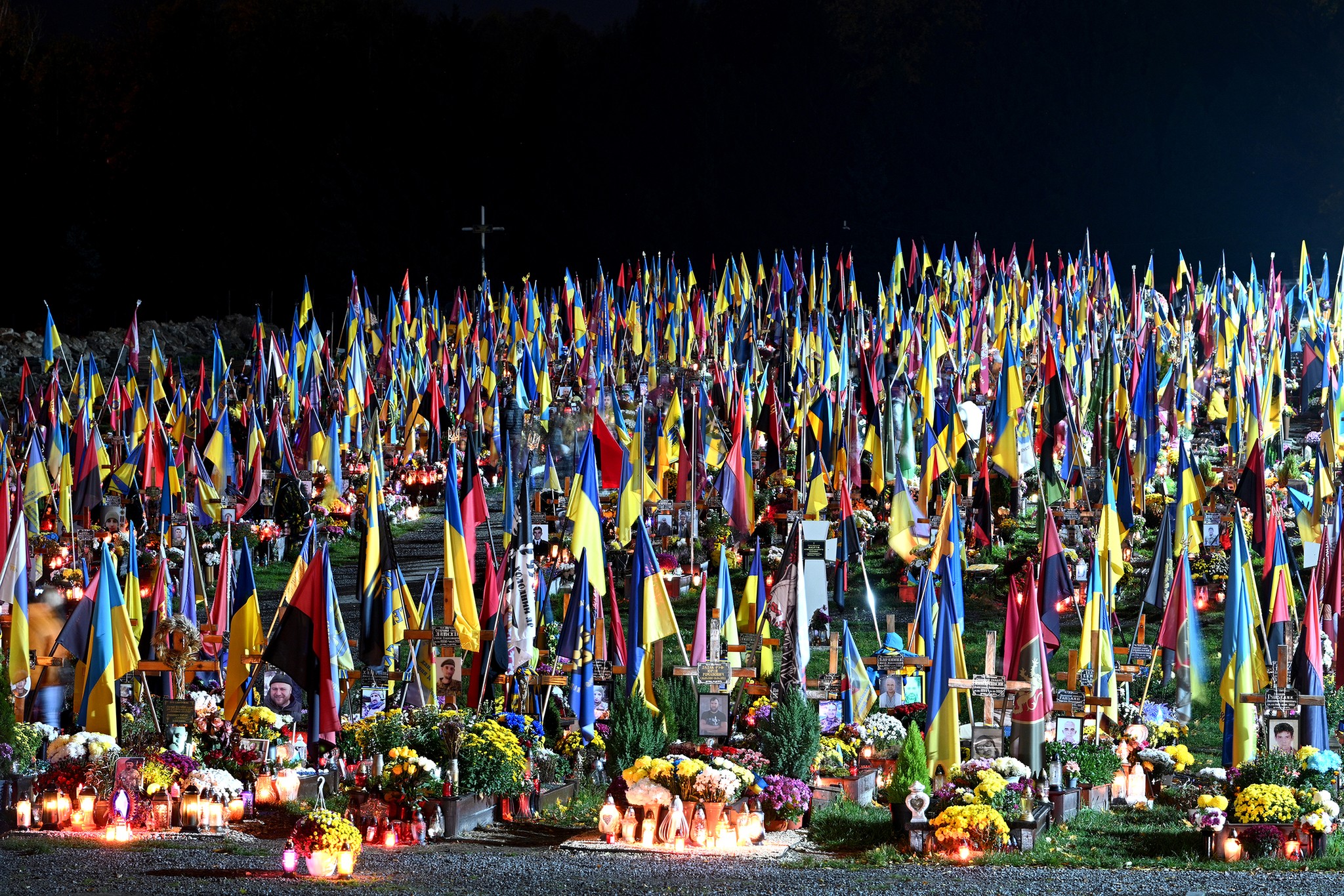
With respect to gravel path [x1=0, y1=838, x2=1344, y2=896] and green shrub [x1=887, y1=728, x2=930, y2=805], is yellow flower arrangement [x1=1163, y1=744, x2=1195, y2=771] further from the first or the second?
gravel path [x1=0, y1=838, x2=1344, y2=896]

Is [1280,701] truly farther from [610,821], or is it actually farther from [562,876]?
[562,876]

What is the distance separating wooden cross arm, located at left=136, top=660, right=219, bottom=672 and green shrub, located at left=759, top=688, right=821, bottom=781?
568cm

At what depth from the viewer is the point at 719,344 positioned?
41562mm

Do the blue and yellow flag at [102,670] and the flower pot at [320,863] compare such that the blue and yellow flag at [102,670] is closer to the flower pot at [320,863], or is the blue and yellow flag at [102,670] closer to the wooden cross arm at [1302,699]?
the flower pot at [320,863]

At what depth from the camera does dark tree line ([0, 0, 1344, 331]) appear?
215ft

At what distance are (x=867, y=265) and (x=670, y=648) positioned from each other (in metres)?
41.8

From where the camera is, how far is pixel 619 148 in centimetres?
7062

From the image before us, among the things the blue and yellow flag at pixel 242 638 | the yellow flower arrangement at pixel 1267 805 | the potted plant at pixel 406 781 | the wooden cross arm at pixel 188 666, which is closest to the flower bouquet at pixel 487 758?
the potted plant at pixel 406 781

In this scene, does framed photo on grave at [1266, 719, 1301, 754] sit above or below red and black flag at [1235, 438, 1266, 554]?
below

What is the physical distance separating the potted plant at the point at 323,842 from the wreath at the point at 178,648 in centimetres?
486

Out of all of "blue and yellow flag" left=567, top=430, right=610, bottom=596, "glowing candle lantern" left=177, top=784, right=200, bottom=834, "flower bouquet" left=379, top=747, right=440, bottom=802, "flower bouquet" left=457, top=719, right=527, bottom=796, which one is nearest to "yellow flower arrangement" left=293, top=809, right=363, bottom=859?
"flower bouquet" left=379, top=747, right=440, bottom=802

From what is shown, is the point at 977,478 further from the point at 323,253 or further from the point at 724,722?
the point at 323,253

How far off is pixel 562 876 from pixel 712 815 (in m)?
1.65

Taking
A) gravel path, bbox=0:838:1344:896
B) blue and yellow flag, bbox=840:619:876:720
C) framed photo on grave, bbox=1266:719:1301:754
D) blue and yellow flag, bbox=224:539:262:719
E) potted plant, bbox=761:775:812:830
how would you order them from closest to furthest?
gravel path, bbox=0:838:1344:896 → potted plant, bbox=761:775:812:830 → framed photo on grave, bbox=1266:719:1301:754 → blue and yellow flag, bbox=224:539:262:719 → blue and yellow flag, bbox=840:619:876:720
